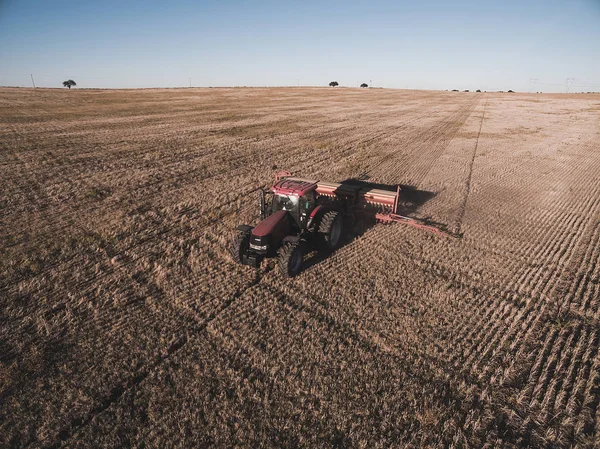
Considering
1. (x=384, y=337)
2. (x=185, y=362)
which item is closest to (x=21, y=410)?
(x=185, y=362)

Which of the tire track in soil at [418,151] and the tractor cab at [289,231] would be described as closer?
the tractor cab at [289,231]

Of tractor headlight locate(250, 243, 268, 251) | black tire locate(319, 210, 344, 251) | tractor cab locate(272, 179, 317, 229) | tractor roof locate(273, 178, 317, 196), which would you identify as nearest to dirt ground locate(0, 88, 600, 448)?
black tire locate(319, 210, 344, 251)

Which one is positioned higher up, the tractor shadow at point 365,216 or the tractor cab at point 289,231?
the tractor cab at point 289,231

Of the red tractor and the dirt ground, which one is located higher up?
the red tractor

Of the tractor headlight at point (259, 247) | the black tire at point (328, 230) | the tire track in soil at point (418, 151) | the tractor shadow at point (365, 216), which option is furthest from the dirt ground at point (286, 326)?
the tire track in soil at point (418, 151)

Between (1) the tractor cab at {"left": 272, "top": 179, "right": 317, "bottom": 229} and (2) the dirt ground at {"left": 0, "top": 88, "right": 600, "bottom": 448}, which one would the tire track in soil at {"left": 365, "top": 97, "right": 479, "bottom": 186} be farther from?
(1) the tractor cab at {"left": 272, "top": 179, "right": 317, "bottom": 229}

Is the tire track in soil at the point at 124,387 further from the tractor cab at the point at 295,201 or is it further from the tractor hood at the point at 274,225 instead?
the tractor cab at the point at 295,201
